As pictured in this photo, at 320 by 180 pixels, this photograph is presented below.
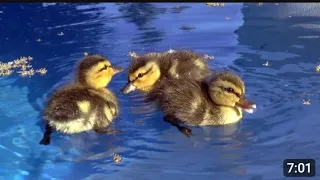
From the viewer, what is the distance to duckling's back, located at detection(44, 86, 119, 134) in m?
2.38

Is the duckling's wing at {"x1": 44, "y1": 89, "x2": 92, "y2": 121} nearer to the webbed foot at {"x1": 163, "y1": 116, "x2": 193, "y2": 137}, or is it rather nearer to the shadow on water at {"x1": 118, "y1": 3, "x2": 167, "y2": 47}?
the webbed foot at {"x1": 163, "y1": 116, "x2": 193, "y2": 137}

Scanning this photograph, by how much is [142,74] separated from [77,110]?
0.42 meters

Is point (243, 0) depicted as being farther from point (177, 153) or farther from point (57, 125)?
point (57, 125)

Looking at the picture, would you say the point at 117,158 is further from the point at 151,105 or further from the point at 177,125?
the point at 151,105

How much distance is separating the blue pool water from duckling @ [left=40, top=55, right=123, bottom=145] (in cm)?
4

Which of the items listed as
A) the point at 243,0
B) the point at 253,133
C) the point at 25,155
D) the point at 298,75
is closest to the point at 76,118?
the point at 25,155

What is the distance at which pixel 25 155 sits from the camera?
231cm

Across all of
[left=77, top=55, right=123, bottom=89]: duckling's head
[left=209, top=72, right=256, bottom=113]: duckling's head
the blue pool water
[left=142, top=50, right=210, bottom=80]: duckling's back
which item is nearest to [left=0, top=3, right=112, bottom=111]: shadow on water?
the blue pool water

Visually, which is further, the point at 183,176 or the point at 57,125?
the point at 57,125

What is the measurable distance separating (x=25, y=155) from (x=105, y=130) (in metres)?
0.34

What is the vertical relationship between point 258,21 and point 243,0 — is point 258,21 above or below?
below

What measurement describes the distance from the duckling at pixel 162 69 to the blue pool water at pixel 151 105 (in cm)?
7

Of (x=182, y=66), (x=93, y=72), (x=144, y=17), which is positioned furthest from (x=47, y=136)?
(x=144, y=17)

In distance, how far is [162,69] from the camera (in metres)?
2.77
